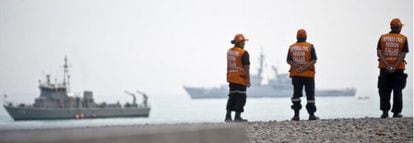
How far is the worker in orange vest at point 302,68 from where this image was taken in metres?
15.2

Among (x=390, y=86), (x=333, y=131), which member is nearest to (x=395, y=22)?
(x=390, y=86)

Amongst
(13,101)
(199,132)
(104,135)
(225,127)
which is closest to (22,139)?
(104,135)

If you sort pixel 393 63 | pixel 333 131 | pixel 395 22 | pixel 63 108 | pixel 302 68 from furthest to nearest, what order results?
pixel 63 108
pixel 393 63
pixel 395 22
pixel 302 68
pixel 333 131

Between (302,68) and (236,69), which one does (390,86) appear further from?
(236,69)

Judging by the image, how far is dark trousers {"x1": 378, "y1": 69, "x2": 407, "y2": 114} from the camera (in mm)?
15719

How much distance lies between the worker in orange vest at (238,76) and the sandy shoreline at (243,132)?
1632 mm

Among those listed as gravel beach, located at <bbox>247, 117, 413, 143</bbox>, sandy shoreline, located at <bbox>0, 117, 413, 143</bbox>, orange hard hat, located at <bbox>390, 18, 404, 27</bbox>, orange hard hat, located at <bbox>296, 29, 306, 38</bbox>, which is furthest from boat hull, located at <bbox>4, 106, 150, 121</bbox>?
sandy shoreline, located at <bbox>0, 117, 413, 143</bbox>

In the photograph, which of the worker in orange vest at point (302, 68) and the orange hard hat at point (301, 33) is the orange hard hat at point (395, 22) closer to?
the worker in orange vest at point (302, 68)

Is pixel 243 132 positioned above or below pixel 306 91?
below

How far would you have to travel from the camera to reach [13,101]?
6019 inches

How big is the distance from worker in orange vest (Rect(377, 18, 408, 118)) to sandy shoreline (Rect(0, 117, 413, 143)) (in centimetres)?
128

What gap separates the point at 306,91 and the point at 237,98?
3.54ft

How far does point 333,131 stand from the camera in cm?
1253

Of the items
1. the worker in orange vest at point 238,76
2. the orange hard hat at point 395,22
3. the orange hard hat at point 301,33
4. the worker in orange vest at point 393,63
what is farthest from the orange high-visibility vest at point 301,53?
the orange hard hat at point 395,22
